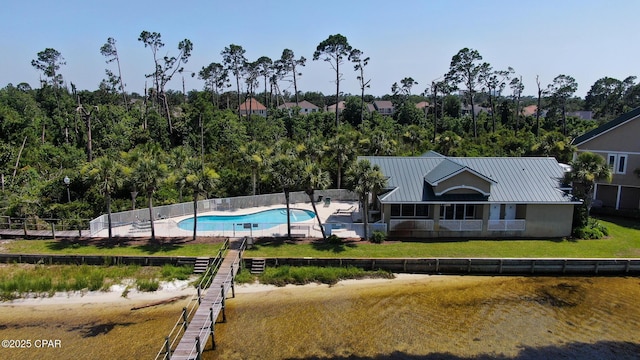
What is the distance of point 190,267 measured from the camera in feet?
82.3

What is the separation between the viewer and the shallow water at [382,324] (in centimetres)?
1780

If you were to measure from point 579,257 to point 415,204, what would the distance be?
1085 centimetres

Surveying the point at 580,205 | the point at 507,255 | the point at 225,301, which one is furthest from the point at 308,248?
the point at 580,205

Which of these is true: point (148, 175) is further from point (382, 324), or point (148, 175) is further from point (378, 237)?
point (382, 324)

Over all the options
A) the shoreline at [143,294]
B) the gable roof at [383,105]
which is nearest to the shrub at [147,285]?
the shoreline at [143,294]

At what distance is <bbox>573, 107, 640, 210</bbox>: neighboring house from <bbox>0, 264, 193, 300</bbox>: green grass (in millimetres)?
36460

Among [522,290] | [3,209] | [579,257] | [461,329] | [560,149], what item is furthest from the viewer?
[560,149]

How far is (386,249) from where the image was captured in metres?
27.4

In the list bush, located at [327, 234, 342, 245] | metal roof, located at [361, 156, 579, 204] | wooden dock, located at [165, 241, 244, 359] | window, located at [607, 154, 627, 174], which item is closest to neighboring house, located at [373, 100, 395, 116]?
window, located at [607, 154, 627, 174]

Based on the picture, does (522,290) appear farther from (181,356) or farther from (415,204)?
(181,356)

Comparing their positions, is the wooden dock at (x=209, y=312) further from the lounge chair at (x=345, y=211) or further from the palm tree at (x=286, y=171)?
the lounge chair at (x=345, y=211)

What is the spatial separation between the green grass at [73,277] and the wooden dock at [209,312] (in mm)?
2760

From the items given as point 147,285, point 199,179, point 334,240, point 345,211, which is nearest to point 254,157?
point 345,211

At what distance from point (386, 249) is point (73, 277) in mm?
18940
